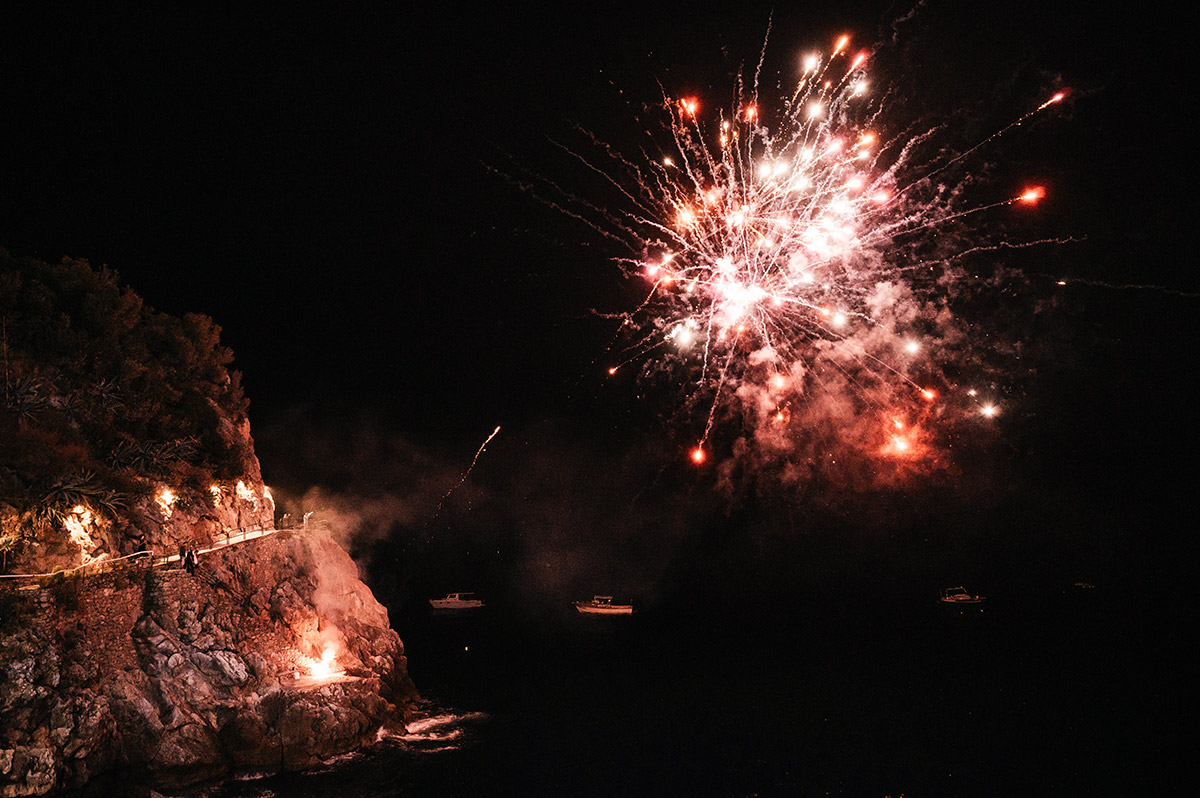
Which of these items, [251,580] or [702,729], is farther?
[702,729]

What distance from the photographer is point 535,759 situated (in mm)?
24766

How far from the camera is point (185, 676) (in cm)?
2189

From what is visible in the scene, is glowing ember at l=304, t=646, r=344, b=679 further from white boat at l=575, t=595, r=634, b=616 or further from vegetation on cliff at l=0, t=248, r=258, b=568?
white boat at l=575, t=595, r=634, b=616

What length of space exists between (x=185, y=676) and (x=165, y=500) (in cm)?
748

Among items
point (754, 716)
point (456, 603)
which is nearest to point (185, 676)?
point (754, 716)

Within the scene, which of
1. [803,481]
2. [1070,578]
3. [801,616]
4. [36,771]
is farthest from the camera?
[803,481]

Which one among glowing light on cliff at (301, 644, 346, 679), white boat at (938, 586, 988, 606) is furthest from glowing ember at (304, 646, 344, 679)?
white boat at (938, 586, 988, 606)

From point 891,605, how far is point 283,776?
197 feet

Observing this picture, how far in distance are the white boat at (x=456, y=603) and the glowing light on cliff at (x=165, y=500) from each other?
42.6m

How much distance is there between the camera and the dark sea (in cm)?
2300

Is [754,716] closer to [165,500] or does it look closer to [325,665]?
[325,665]

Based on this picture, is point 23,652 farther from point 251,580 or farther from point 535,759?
point 535,759

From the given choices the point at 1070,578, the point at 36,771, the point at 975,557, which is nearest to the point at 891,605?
the point at 975,557

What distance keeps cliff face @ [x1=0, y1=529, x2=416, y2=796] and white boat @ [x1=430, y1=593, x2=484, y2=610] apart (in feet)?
124
